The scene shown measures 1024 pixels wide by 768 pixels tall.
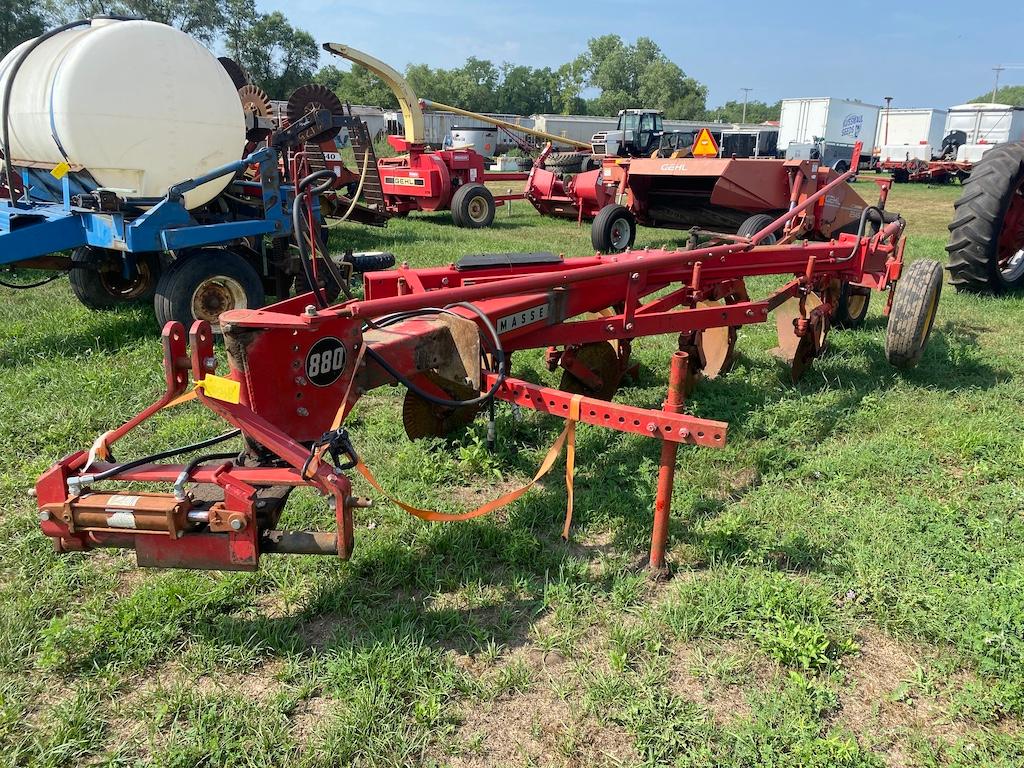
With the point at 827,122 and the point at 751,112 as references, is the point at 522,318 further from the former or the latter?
the point at 751,112

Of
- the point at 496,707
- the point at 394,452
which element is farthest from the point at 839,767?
the point at 394,452

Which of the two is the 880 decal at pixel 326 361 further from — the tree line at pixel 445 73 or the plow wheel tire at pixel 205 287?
the tree line at pixel 445 73

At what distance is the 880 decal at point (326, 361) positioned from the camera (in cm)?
258

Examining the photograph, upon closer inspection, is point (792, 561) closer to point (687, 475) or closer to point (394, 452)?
point (687, 475)

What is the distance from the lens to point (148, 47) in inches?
222

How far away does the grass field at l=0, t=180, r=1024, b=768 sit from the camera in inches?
87.7

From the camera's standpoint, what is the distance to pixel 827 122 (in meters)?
34.0

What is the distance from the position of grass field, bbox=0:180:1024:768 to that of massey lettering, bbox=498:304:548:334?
0.84m

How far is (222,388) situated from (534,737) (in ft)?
5.03

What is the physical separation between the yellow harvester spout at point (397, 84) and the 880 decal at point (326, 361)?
9977 millimetres

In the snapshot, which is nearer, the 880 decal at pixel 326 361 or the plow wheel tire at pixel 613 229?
the 880 decal at pixel 326 361

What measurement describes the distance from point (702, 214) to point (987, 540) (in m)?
8.16

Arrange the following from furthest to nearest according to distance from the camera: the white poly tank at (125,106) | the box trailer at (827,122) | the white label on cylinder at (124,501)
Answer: the box trailer at (827,122)
the white poly tank at (125,106)
the white label on cylinder at (124,501)

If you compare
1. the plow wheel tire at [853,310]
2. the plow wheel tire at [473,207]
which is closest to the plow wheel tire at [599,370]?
the plow wheel tire at [853,310]
